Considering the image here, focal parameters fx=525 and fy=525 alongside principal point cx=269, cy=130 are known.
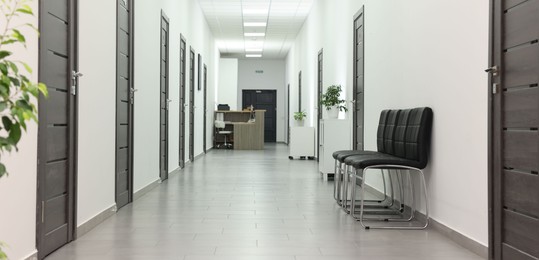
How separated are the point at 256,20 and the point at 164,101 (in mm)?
6634

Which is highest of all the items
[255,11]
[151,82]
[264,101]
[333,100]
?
[255,11]

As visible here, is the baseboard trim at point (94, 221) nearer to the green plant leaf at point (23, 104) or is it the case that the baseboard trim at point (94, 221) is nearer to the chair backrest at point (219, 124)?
the green plant leaf at point (23, 104)

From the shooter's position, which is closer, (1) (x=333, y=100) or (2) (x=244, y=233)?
(2) (x=244, y=233)

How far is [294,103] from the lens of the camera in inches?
639

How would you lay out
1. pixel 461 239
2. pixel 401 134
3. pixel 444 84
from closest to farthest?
pixel 461 239 → pixel 444 84 → pixel 401 134

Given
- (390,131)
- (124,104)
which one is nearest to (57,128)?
(124,104)

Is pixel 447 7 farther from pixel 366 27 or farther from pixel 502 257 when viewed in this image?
pixel 366 27

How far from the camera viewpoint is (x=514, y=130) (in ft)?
8.73

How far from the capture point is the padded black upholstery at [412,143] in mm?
3855

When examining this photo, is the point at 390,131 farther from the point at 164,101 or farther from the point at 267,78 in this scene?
the point at 267,78

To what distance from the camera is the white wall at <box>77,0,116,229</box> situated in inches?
143

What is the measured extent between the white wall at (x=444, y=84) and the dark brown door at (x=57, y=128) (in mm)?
2469

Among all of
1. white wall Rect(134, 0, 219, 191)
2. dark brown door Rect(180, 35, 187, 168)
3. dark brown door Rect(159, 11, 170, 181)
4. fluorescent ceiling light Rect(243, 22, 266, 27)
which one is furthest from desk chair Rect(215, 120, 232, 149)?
dark brown door Rect(159, 11, 170, 181)

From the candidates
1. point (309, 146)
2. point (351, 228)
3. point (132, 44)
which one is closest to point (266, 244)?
point (351, 228)
